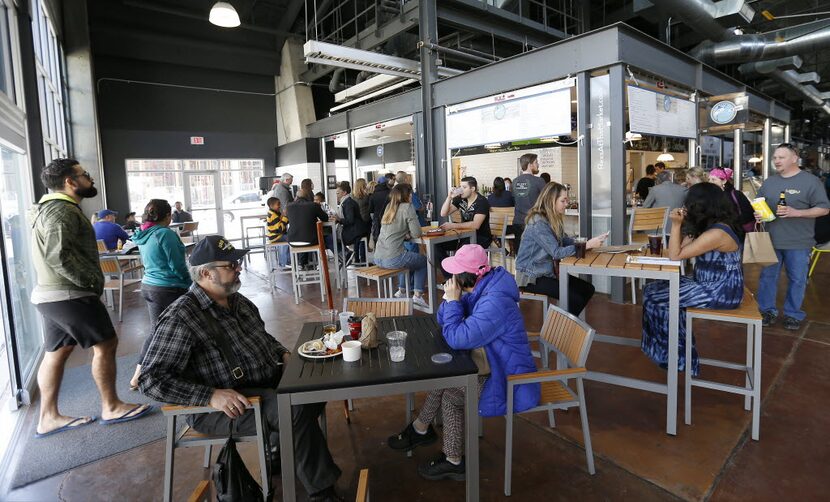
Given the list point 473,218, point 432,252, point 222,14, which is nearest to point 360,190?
point 473,218

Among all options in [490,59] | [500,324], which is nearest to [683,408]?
[500,324]

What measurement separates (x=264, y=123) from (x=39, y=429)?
1076 cm

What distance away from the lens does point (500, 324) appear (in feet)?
6.74

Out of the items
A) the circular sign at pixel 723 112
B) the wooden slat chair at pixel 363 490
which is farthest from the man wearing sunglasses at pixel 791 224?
the wooden slat chair at pixel 363 490

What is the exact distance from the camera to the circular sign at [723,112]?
6457mm

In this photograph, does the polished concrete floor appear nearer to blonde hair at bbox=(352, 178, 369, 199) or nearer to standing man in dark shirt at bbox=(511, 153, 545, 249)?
standing man in dark shirt at bbox=(511, 153, 545, 249)

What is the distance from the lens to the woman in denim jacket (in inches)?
131

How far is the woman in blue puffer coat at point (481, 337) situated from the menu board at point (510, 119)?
3.98m

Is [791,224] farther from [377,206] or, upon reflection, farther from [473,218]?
[377,206]

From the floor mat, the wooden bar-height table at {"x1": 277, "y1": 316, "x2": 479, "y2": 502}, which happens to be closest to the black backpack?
the wooden bar-height table at {"x1": 277, "y1": 316, "x2": 479, "y2": 502}

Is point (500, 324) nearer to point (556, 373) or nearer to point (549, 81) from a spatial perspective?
point (556, 373)

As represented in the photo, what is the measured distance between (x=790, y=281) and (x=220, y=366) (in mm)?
4616

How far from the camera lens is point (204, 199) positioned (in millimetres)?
11859

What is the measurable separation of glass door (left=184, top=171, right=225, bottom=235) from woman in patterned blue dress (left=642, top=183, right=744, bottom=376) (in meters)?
11.0
